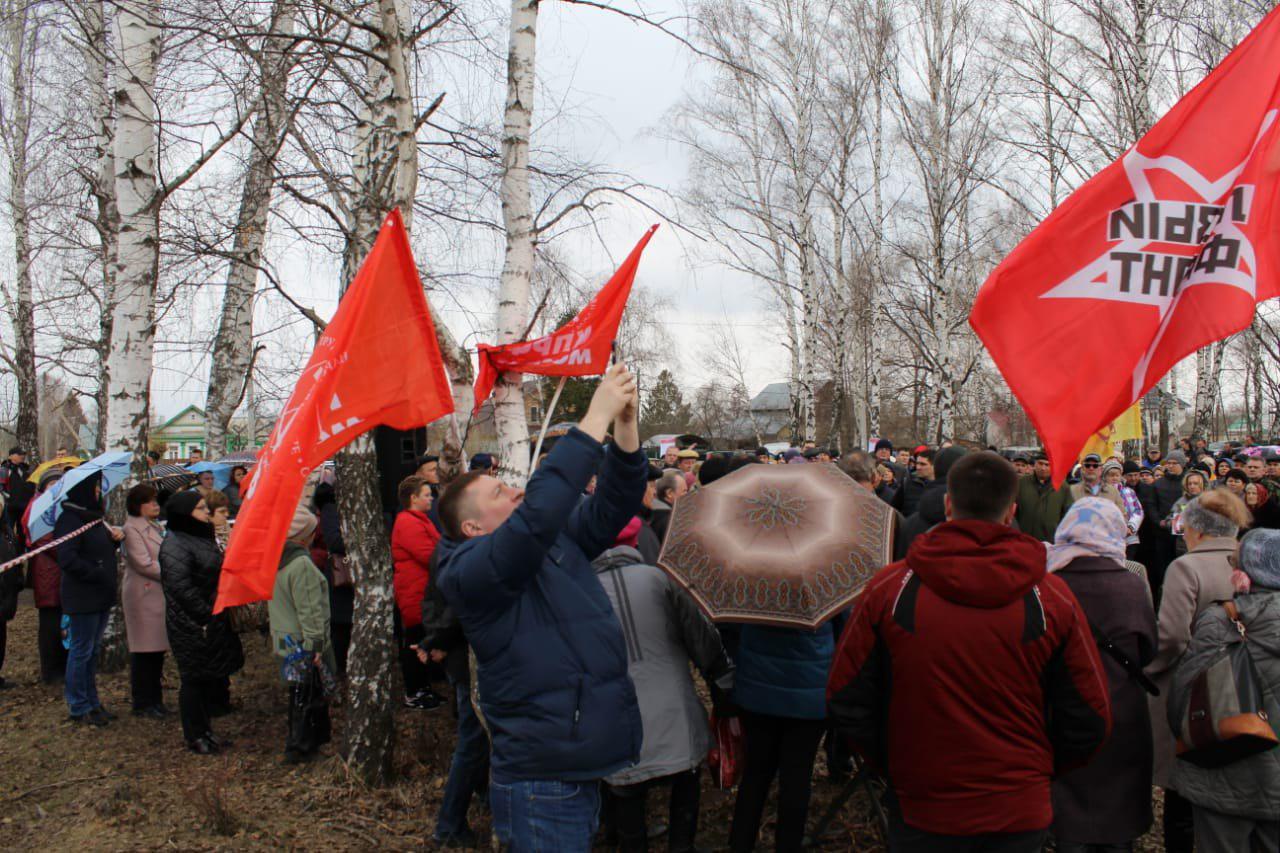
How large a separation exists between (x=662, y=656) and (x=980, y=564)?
2.05 metres

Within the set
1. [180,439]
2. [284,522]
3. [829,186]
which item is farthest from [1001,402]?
[180,439]

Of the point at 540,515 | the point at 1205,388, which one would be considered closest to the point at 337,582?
the point at 540,515

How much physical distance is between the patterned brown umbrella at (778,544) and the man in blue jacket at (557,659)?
3.67 ft

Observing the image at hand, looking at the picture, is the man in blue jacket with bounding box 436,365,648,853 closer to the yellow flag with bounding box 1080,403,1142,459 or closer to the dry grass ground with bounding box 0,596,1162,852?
the dry grass ground with bounding box 0,596,1162,852

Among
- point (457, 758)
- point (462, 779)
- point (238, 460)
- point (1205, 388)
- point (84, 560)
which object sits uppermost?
point (1205, 388)

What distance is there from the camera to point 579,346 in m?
5.09

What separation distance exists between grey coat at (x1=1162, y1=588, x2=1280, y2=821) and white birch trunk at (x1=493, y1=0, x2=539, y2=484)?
4.15m

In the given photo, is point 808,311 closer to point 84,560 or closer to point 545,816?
point 84,560

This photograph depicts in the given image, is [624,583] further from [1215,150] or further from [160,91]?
[160,91]

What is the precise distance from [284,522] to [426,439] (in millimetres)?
9875

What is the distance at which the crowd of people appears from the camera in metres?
2.71

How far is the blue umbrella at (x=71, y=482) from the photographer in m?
7.39

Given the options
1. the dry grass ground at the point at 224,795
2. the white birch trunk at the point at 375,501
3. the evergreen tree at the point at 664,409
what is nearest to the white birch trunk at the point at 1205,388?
the dry grass ground at the point at 224,795

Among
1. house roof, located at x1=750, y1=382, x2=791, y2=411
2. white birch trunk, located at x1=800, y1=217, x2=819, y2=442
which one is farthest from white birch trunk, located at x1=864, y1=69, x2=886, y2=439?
house roof, located at x1=750, y1=382, x2=791, y2=411
